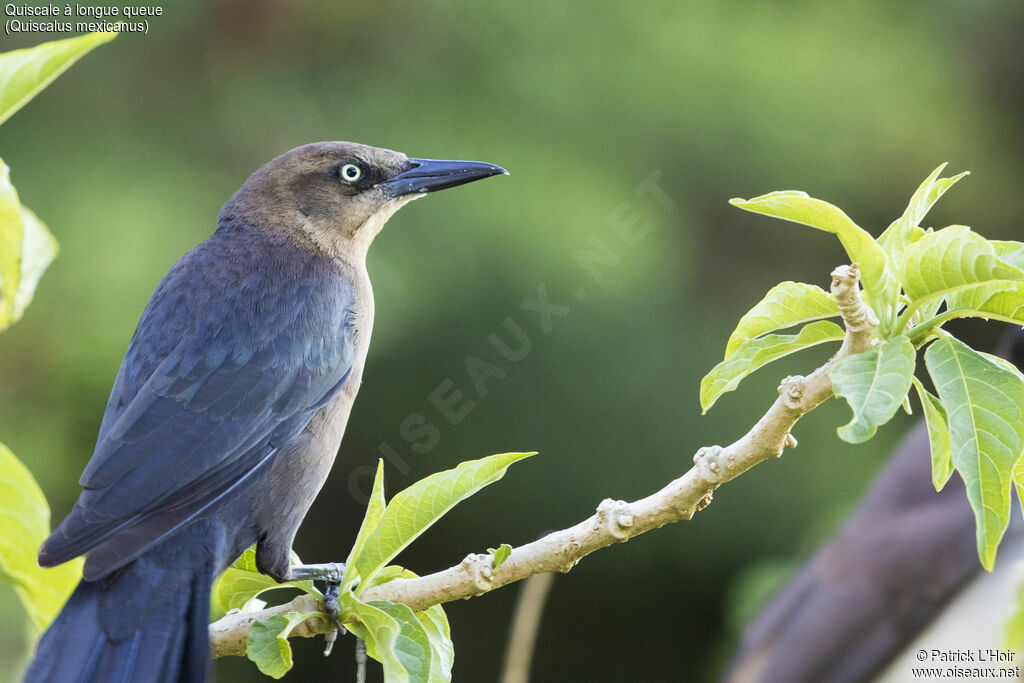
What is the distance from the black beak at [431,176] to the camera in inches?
121

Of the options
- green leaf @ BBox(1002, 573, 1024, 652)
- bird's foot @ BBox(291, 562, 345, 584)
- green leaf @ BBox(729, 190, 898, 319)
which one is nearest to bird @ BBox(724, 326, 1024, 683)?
bird's foot @ BBox(291, 562, 345, 584)

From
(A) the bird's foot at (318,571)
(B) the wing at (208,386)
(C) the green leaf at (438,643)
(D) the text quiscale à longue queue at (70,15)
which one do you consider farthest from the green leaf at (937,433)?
(D) the text quiscale à longue queue at (70,15)

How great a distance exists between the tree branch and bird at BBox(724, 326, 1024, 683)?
2.74m

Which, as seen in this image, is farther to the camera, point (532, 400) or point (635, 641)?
point (635, 641)

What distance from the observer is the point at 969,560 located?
4.38 m

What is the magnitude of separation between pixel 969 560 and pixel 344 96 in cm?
333

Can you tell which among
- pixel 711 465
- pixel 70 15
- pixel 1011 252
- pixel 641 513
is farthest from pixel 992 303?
pixel 70 15

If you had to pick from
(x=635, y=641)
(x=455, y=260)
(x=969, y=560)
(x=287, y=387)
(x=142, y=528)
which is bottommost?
(x=635, y=641)

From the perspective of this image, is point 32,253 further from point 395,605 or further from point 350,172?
point 350,172

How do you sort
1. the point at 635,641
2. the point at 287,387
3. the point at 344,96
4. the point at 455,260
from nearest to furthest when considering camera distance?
the point at 287,387, the point at 455,260, the point at 344,96, the point at 635,641

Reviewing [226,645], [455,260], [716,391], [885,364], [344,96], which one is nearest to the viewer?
[885,364]

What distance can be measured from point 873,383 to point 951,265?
24 centimetres

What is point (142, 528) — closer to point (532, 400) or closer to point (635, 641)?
point (532, 400)

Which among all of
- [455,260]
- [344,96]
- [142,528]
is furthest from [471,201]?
[142,528]
